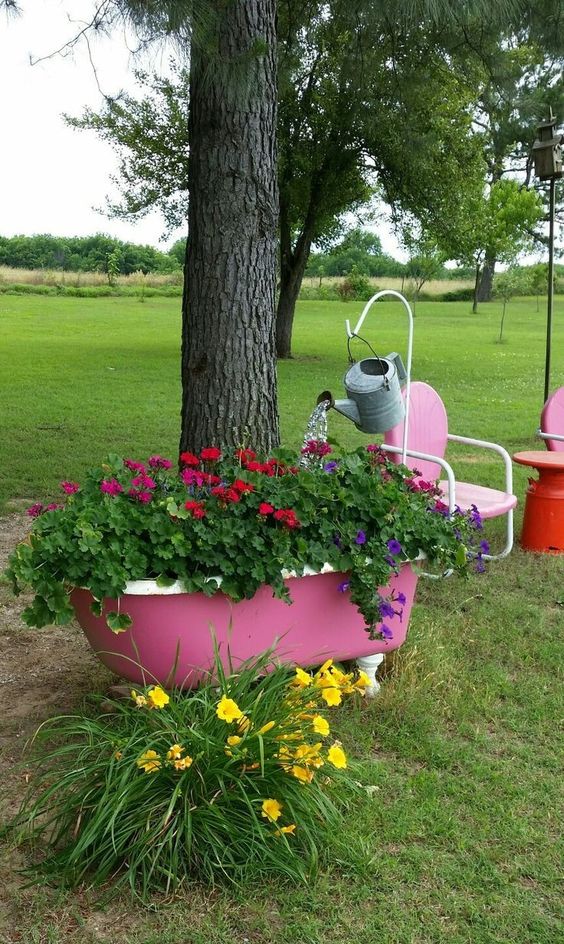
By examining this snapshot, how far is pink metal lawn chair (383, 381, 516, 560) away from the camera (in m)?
4.19

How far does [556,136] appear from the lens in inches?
247

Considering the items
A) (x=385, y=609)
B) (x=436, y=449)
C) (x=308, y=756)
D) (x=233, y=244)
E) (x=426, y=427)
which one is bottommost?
(x=308, y=756)

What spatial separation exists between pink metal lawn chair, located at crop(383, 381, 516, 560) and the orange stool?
292mm

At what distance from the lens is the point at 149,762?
84.1 inches

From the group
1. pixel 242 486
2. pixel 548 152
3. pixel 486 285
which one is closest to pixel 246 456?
pixel 242 486

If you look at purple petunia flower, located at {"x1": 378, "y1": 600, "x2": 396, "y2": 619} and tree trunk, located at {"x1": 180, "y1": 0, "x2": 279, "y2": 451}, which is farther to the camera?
tree trunk, located at {"x1": 180, "y1": 0, "x2": 279, "y2": 451}

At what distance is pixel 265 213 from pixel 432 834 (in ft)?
8.12

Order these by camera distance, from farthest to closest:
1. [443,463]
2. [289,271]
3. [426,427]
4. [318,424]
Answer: [289,271] → [426,427] → [443,463] → [318,424]

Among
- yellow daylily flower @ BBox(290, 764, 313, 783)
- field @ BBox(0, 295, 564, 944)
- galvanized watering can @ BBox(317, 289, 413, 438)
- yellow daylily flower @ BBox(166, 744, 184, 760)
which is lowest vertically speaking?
field @ BBox(0, 295, 564, 944)

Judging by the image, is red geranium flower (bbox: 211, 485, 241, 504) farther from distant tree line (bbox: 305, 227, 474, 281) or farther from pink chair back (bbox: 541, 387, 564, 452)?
distant tree line (bbox: 305, 227, 474, 281)

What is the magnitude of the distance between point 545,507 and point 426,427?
79 centimetres

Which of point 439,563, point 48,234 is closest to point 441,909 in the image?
point 439,563

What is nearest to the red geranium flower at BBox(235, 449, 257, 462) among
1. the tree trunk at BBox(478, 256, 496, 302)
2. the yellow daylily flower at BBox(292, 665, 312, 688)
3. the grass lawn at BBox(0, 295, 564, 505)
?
the yellow daylily flower at BBox(292, 665, 312, 688)

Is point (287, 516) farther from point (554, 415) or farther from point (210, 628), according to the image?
point (554, 415)
